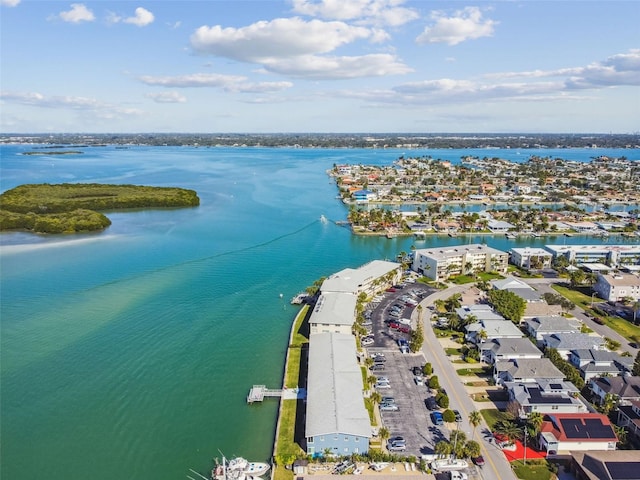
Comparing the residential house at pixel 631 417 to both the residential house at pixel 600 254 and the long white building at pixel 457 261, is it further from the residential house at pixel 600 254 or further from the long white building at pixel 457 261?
the residential house at pixel 600 254

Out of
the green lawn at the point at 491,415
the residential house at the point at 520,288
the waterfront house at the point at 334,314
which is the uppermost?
the waterfront house at the point at 334,314

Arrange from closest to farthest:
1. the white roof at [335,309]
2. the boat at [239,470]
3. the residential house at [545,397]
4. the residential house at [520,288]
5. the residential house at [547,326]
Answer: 1. the boat at [239,470]
2. the residential house at [545,397]
3. the white roof at [335,309]
4. the residential house at [547,326]
5. the residential house at [520,288]

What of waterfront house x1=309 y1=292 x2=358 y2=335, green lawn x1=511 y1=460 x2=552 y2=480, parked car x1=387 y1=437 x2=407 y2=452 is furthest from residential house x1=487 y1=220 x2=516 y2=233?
parked car x1=387 y1=437 x2=407 y2=452

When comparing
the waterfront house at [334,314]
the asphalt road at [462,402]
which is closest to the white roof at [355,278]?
the waterfront house at [334,314]

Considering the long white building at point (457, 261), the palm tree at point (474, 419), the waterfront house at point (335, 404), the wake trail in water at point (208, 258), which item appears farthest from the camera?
the long white building at point (457, 261)

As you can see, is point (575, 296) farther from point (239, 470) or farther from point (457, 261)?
point (239, 470)

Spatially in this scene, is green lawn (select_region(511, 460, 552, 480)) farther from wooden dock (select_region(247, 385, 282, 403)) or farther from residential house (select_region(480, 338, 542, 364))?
wooden dock (select_region(247, 385, 282, 403))
